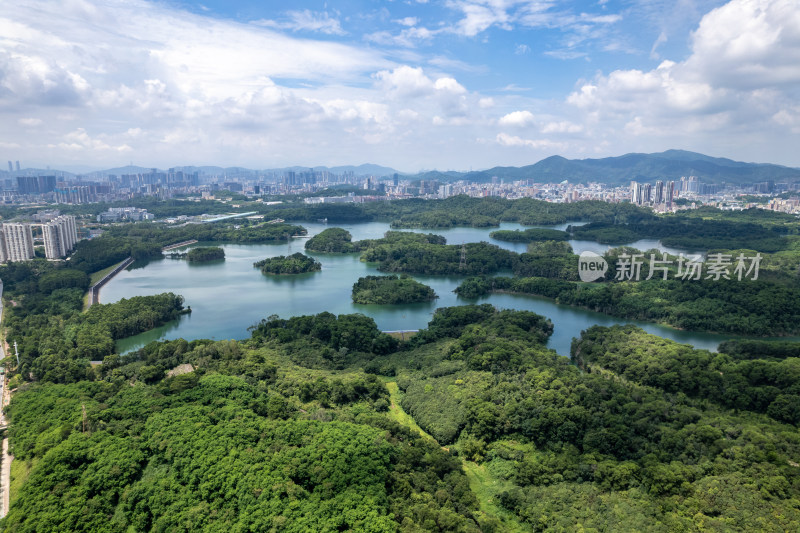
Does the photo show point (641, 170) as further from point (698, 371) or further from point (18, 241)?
point (18, 241)

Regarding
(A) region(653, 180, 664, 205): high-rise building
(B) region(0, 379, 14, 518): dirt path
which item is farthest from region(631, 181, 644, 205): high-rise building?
(B) region(0, 379, 14, 518): dirt path

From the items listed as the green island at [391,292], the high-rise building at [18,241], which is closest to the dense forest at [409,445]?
the green island at [391,292]

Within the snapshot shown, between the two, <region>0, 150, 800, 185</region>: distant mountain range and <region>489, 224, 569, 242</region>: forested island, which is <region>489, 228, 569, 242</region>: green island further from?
<region>0, 150, 800, 185</region>: distant mountain range

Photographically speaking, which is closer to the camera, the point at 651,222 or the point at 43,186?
the point at 651,222

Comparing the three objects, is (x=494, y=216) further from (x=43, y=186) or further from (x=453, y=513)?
(x=43, y=186)

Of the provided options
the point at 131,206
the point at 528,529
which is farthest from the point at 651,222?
the point at 131,206
